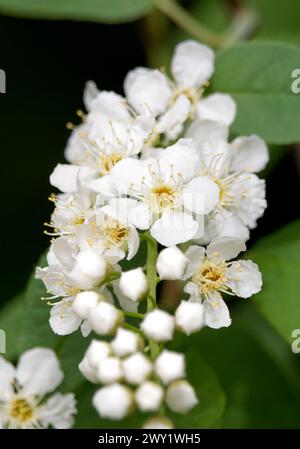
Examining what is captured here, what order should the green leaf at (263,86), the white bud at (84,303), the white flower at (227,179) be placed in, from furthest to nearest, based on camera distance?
1. the green leaf at (263,86)
2. the white flower at (227,179)
3. the white bud at (84,303)

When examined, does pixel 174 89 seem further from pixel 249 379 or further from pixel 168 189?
pixel 249 379

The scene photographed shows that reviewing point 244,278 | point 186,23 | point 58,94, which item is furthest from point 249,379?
point 58,94

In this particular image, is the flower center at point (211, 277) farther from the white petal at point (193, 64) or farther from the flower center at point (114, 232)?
the white petal at point (193, 64)

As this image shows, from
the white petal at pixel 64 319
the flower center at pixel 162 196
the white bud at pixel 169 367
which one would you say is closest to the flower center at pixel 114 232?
the flower center at pixel 162 196

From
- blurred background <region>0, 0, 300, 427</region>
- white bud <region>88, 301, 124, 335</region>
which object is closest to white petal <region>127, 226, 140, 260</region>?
white bud <region>88, 301, 124, 335</region>

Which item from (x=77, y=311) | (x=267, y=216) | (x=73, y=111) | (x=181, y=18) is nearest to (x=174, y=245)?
(x=77, y=311)

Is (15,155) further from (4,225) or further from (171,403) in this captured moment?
(171,403)

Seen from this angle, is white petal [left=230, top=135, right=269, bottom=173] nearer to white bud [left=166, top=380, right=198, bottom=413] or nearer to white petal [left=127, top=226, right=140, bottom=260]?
white petal [left=127, top=226, right=140, bottom=260]
